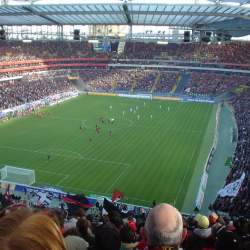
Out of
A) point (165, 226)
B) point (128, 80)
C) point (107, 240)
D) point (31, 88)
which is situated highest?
point (165, 226)

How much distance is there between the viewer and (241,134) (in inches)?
1487

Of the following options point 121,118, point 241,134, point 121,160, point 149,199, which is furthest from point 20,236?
point 121,118

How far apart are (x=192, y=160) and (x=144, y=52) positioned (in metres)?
60.5

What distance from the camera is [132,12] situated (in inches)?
2292

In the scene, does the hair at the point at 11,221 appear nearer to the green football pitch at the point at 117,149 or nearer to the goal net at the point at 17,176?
the green football pitch at the point at 117,149

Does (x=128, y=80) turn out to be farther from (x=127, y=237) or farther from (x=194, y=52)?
(x=127, y=237)

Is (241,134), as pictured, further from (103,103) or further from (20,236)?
(20,236)

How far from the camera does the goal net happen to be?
2736cm

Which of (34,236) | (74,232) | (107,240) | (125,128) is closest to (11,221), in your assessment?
(34,236)

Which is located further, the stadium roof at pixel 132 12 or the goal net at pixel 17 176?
the stadium roof at pixel 132 12

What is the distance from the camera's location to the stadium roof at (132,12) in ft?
164

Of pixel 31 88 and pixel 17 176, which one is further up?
pixel 31 88

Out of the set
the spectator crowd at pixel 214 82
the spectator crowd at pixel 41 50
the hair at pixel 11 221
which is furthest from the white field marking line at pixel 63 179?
the spectator crowd at pixel 41 50

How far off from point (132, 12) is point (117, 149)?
2870 centimetres
